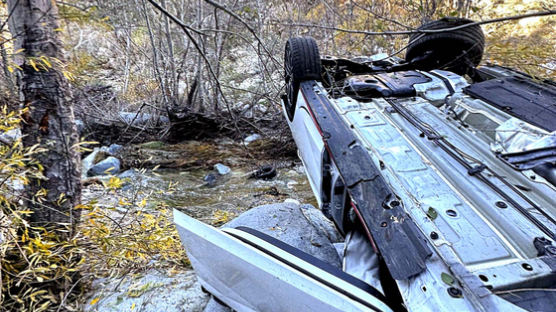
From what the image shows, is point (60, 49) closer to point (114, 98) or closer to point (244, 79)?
point (114, 98)

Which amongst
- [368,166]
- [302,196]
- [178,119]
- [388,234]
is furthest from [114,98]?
[388,234]

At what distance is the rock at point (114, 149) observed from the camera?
513cm

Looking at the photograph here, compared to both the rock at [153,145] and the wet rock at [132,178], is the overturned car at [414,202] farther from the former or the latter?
the rock at [153,145]

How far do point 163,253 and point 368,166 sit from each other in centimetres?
148

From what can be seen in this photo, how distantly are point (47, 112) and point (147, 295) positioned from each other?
118 cm

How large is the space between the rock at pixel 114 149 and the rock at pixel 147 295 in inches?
135

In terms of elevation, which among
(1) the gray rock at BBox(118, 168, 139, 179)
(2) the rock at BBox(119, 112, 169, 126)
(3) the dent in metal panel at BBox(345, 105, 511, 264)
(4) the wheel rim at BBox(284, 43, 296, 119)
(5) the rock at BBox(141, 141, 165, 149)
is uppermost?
(4) the wheel rim at BBox(284, 43, 296, 119)

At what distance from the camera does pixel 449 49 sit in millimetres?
3465

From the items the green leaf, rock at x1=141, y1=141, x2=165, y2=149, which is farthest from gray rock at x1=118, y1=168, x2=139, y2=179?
the green leaf

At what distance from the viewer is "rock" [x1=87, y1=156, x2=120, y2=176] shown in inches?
179

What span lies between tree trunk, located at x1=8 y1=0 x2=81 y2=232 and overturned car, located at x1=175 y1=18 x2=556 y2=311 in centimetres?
78

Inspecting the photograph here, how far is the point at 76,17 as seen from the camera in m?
1.70

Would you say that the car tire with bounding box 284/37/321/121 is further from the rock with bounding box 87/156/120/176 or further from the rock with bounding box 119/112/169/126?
the rock with bounding box 119/112/169/126

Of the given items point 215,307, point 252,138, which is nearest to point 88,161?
point 252,138
